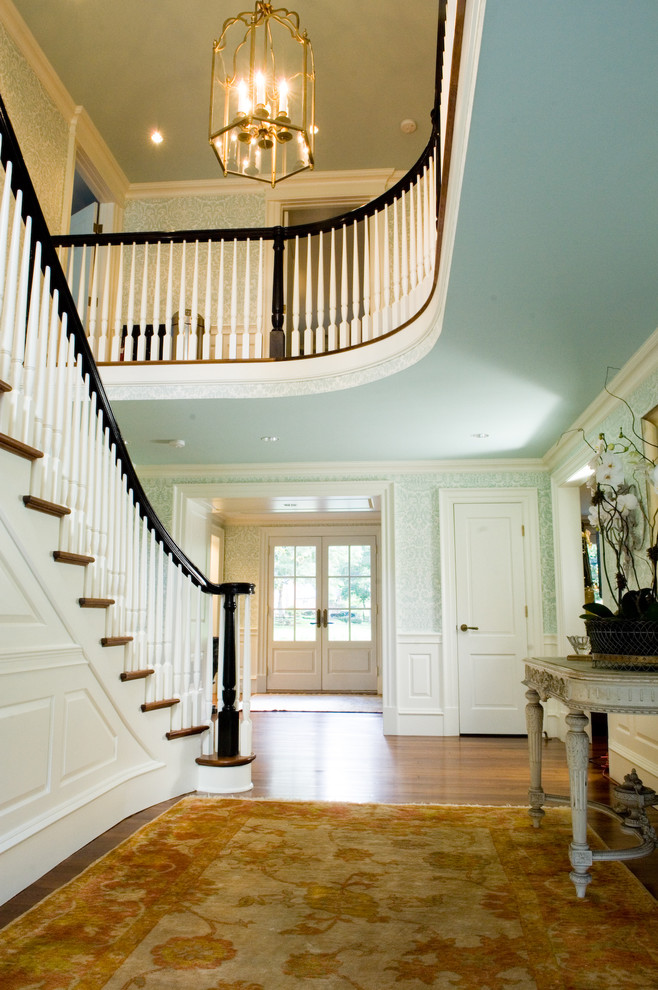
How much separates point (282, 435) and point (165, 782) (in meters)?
2.99

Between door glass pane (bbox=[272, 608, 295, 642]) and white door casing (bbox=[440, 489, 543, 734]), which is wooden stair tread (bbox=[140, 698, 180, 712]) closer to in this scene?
white door casing (bbox=[440, 489, 543, 734])

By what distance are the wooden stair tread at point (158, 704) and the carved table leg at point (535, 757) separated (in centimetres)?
197

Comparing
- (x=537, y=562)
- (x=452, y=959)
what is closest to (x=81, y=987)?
(x=452, y=959)

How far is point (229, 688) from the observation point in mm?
4402

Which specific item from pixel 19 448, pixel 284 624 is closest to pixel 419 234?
pixel 19 448

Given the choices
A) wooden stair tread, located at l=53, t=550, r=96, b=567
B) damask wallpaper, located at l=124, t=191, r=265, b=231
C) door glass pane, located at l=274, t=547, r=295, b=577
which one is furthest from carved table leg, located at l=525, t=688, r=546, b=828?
door glass pane, located at l=274, t=547, r=295, b=577

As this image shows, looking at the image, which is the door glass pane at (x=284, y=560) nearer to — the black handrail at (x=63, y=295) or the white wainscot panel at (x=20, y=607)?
the black handrail at (x=63, y=295)

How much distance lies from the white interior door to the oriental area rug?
319 centimetres

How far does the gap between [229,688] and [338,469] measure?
10.4 feet

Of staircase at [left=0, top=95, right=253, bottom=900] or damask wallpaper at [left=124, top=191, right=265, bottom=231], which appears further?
damask wallpaper at [left=124, top=191, right=265, bottom=231]

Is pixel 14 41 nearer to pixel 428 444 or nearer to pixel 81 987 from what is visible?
pixel 428 444

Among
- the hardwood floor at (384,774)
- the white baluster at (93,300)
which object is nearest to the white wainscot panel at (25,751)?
the hardwood floor at (384,774)

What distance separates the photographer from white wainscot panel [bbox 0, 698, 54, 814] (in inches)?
102

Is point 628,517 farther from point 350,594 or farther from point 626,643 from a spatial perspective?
point 350,594
